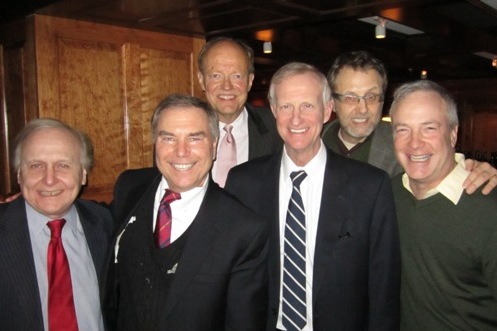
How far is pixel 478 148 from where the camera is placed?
12.9 m

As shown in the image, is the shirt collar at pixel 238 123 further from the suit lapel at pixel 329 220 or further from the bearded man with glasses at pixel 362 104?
the suit lapel at pixel 329 220

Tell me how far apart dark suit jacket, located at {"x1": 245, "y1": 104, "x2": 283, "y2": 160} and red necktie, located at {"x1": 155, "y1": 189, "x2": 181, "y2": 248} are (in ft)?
3.13

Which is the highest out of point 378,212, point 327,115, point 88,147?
point 327,115

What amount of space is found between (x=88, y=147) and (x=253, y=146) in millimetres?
1093

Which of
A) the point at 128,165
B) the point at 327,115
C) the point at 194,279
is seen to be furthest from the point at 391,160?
the point at 128,165

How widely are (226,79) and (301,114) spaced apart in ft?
2.94

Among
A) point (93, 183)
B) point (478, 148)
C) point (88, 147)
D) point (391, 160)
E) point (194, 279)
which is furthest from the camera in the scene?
point (478, 148)

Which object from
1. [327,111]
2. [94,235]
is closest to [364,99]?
[327,111]

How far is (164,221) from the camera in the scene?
6.11ft

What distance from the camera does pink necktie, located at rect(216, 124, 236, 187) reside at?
2.74 meters

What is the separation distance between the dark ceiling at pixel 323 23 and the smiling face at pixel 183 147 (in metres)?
1.02

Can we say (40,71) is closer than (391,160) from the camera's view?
No

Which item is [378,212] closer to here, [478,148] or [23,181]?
[23,181]

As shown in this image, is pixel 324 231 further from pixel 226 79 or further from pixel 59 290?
pixel 226 79
